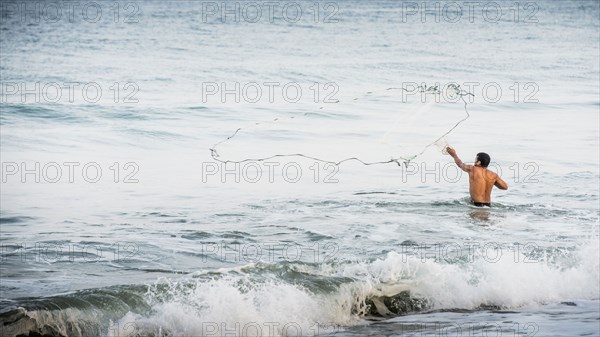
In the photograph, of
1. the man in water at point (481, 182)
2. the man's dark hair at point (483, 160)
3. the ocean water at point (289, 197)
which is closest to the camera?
the ocean water at point (289, 197)

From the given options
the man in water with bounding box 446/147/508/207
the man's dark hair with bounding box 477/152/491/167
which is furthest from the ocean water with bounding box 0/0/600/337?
the man's dark hair with bounding box 477/152/491/167

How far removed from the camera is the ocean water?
31.0 ft

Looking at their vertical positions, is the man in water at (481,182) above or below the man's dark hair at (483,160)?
below

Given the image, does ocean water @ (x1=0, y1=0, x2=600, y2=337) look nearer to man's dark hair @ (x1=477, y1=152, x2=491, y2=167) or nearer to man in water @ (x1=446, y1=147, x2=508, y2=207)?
man in water @ (x1=446, y1=147, x2=508, y2=207)

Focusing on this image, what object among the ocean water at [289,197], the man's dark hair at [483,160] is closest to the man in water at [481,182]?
the man's dark hair at [483,160]

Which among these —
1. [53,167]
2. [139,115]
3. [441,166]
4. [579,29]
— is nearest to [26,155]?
[53,167]

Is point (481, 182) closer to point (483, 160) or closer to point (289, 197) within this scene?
point (483, 160)

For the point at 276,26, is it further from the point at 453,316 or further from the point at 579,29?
the point at 453,316

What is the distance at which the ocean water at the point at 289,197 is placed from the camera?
944cm

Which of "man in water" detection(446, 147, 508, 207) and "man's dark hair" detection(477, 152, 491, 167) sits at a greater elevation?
"man's dark hair" detection(477, 152, 491, 167)

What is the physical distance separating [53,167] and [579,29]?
41.6m

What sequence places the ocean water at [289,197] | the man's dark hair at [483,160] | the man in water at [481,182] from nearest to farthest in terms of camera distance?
1. the ocean water at [289,197]
2. the man in water at [481,182]
3. the man's dark hair at [483,160]

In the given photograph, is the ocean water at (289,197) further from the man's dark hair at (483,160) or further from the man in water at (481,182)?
the man's dark hair at (483,160)

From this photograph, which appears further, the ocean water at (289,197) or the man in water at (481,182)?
the man in water at (481,182)
